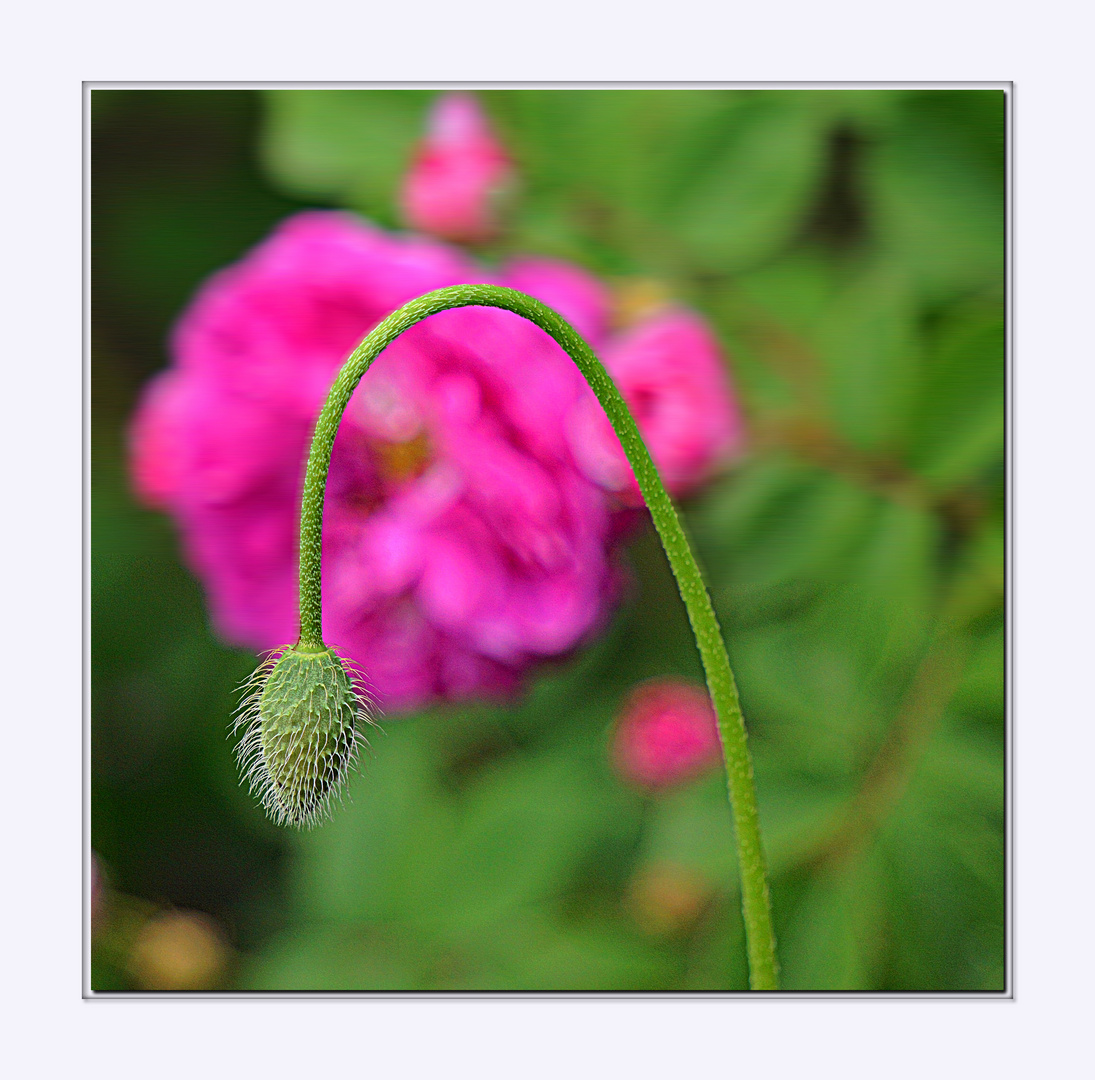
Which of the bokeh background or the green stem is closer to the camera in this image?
the green stem

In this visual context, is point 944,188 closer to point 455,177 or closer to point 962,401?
→ point 962,401

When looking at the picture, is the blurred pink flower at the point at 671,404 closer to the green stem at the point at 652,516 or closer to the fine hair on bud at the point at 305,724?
the green stem at the point at 652,516

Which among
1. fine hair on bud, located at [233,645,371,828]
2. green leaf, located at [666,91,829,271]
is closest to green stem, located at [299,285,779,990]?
fine hair on bud, located at [233,645,371,828]

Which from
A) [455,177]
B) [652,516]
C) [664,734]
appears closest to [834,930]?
[664,734]

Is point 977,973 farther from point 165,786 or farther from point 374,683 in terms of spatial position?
point 165,786

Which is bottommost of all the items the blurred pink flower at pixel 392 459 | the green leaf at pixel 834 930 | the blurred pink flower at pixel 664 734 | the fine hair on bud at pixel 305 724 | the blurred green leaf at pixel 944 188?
the green leaf at pixel 834 930

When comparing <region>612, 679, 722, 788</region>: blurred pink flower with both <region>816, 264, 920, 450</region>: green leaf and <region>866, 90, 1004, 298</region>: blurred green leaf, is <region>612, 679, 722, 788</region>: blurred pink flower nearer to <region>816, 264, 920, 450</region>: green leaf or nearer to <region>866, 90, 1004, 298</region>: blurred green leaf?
<region>816, 264, 920, 450</region>: green leaf

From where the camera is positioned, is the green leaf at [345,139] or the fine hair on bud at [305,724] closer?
the fine hair on bud at [305,724]

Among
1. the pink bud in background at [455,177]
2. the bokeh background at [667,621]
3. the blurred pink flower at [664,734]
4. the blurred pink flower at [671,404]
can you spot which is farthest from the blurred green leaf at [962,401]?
the pink bud in background at [455,177]
